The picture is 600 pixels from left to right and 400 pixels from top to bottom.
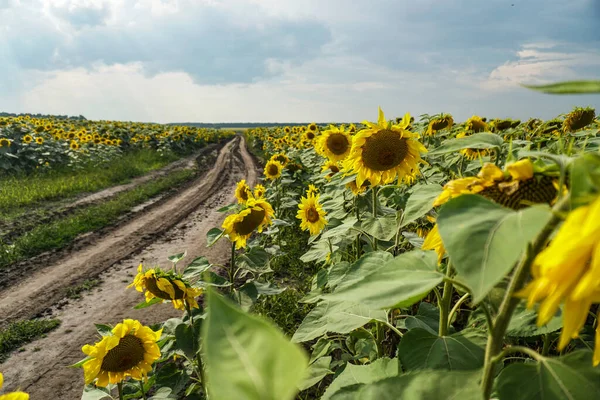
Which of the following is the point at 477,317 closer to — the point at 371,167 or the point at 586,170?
the point at 586,170

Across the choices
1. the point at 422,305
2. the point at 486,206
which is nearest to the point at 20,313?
the point at 422,305

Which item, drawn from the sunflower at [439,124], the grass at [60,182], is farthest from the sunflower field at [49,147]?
the sunflower at [439,124]

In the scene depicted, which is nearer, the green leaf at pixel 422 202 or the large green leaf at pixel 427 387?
the large green leaf at pixel 427 387

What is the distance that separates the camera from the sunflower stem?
0.53 meters

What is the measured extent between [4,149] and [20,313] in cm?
854

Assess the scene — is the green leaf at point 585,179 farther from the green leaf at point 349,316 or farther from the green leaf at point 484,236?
the green leaf at point 349,316

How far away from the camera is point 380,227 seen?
2.10 metres

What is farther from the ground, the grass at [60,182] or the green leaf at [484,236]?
the green leaf at [484,236]

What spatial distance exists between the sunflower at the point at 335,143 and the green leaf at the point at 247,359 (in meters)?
3.60

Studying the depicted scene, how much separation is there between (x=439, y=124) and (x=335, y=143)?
152 cm

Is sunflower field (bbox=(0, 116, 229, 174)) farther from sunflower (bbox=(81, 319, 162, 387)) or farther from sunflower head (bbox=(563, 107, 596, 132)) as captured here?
sunflower head (bbox=(563, 107, 596, 132))

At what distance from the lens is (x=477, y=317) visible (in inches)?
48.9

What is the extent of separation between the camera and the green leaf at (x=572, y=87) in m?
0.41

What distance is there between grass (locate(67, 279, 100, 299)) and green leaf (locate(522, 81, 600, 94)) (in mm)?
5588
